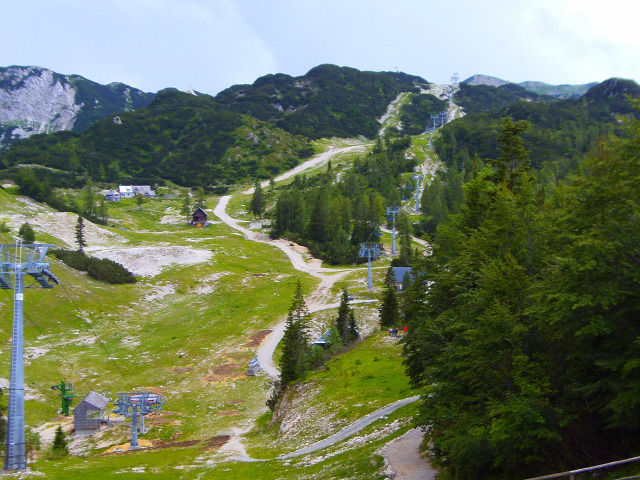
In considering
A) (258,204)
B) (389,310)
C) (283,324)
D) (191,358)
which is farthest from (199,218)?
(389,310)

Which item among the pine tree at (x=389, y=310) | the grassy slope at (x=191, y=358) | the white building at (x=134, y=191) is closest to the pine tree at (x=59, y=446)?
the grassy slope at (x=191, y=358)

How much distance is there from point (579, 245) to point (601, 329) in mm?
3163

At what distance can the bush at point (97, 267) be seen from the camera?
88.3 metres

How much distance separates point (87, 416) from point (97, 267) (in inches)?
1922

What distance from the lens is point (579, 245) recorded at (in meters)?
17.3

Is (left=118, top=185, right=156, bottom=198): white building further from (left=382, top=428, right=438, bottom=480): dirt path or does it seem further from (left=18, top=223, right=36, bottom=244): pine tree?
(left=382, top=428, right=438, bottom=480): dirt path

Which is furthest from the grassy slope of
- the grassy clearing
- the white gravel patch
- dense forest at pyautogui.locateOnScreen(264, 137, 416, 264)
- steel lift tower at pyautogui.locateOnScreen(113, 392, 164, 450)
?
dense forest at pyautogui.locateOnScreen(264, 137, 416, 264)

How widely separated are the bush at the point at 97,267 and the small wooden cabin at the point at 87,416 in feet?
149

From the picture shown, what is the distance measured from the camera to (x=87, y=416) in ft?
150

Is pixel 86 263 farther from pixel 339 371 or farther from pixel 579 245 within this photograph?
pixel 579 245

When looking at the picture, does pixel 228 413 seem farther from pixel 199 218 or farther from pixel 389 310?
pixel 199 218

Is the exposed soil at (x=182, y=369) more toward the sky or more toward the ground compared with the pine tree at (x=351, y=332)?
more toward the ground

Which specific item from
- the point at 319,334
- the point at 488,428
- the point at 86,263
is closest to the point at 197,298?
the point at 86,263

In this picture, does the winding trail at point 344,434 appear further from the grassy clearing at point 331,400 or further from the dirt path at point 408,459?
the dirt path at point 408,459
